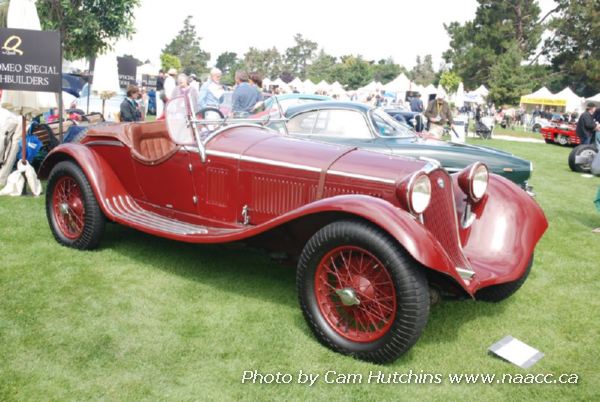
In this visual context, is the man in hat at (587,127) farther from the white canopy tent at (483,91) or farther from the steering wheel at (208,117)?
the white canopy tent at (483,91)

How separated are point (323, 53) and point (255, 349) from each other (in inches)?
4637

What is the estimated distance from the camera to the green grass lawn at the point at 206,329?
290 centimetres

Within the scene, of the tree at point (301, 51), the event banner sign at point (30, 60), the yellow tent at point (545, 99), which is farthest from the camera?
the tree at point (301, 51)

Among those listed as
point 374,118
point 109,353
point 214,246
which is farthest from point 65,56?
point 109,353

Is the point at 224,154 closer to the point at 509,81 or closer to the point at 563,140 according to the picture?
the point at 563,140

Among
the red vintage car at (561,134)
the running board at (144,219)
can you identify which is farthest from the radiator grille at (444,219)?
the red vintage car at (561,134)

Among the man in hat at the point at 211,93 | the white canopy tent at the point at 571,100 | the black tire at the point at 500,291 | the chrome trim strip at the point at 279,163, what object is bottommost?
the black tire at the point at 500,291

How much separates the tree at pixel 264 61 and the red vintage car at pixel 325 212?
98055mm

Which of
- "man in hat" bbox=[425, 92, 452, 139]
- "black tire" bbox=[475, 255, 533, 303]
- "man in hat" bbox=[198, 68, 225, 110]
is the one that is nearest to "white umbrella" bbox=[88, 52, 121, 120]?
"man in hat" bbox=[198, 68, 225, 110]

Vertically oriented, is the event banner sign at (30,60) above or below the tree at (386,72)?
below

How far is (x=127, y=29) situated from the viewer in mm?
20234

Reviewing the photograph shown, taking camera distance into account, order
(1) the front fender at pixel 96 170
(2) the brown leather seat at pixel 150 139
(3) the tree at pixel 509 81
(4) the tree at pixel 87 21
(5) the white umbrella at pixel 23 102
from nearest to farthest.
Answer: (1) the front fender at pixel 96 170 < (2) the brown leather seat at pixel 150 139 < (5) the white umbrella at pixel 23 102 < (4) the tree at pixel 87 21 < (3) the tree at pixel 509 81

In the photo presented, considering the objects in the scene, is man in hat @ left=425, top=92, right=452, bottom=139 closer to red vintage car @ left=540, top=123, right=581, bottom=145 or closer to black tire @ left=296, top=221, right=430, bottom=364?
black tire @ left=296, top=221, right=430, bottom=364

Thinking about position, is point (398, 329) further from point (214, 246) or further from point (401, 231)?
point (214, 246)
